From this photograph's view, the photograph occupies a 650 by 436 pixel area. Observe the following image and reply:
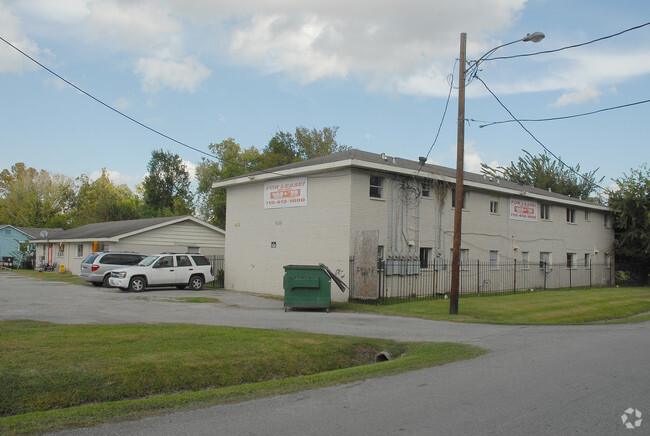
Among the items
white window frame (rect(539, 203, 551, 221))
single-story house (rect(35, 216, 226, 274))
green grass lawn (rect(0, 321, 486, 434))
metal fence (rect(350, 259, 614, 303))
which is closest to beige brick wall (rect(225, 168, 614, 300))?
white window frame (rect(539, 203, 551, 221))

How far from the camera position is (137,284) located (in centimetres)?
2305

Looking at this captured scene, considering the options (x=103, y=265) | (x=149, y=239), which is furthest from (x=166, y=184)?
(x=103, y=265)

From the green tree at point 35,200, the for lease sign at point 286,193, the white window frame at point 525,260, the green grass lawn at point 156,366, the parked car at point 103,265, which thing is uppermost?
the green tree at point 35,200

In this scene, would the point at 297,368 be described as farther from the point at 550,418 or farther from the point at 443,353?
the point at 550,418

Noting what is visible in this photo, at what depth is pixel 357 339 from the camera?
1072 centimetres

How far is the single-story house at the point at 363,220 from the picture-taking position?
2045 centimetres

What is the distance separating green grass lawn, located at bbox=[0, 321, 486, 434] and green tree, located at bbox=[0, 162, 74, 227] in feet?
227

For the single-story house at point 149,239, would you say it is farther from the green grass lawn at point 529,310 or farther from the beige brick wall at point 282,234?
the green grass lawn at point 529,310

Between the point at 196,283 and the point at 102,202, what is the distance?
1708 inches

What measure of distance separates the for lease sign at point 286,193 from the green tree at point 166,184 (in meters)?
40.3

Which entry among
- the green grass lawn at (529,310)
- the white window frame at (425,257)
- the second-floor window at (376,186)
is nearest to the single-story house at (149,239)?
the white window frame at (425,257)

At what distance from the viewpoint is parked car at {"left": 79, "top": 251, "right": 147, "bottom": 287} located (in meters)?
26.0

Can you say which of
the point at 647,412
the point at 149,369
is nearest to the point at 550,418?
the point at 647,412

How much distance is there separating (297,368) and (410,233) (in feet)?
47.4
